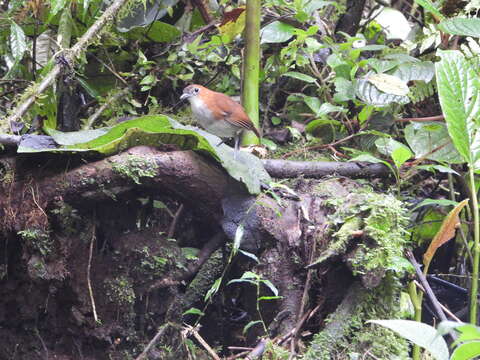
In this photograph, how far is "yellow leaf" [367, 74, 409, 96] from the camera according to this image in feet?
7.79

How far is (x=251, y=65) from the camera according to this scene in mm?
2469

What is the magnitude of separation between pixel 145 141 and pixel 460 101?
3.80ft

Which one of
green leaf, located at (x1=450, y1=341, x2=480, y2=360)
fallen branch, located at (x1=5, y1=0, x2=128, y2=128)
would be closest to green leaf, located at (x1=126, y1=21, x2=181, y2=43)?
fallen branch, located at (x1=5, y1=0, x2=128, y2=128)

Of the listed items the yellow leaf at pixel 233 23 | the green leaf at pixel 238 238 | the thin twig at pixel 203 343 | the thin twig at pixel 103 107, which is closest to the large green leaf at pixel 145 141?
the green leaf at pixel 238 238

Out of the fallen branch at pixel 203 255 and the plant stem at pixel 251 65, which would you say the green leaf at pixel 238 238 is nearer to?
the fallen branch at pixel 203 255

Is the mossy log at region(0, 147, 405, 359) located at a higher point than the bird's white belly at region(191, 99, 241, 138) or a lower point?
lower

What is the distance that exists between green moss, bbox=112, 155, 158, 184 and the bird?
612 millimetres

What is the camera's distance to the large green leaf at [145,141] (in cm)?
172

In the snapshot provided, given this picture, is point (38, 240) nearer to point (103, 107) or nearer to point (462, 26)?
point (103, 107)

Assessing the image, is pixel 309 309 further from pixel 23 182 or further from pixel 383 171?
pixel 23 182

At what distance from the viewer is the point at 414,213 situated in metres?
2.55

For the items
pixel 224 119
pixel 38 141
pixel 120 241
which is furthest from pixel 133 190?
pixel 224 119

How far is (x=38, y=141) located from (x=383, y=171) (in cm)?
149

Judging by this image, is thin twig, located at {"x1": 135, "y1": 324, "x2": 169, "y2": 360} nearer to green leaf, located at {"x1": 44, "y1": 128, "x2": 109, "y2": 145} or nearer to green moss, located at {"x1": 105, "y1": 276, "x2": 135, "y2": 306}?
green moss, located at {"x1": 105, "y1": 276, "x2": 135, "y2": 306}
